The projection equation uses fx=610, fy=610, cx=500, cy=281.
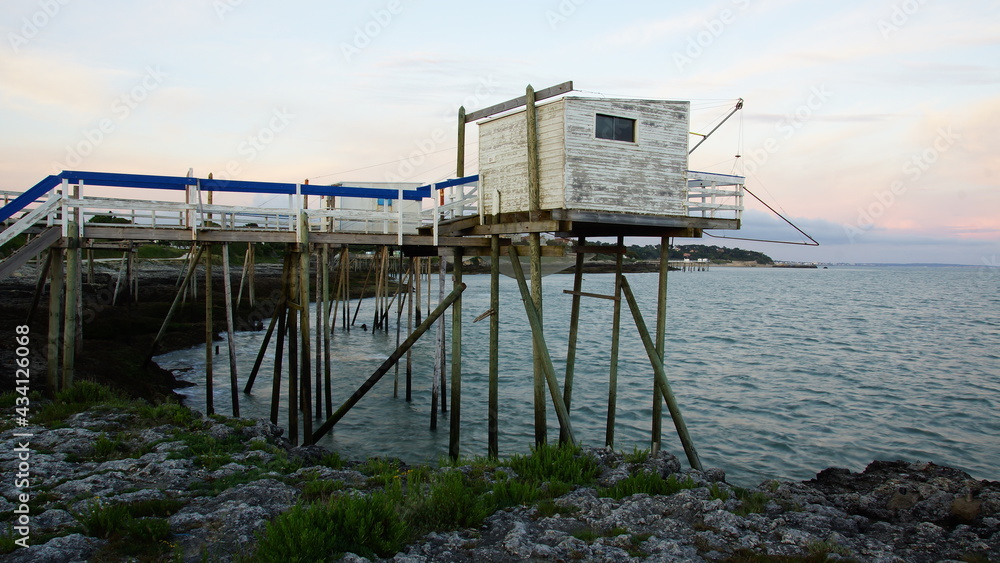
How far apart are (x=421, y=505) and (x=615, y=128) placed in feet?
26.9

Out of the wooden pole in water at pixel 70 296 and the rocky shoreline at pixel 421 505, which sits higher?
the wooden pole in water at pixel 70 296

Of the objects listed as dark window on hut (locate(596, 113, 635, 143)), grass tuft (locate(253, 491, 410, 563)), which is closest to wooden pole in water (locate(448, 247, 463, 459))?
dark window on hut (locate(596, 113, 635, 143))

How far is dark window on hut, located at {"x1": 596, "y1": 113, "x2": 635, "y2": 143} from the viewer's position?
40.1 feet

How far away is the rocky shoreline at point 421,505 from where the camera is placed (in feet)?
22.8

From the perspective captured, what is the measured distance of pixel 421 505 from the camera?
7.89 m

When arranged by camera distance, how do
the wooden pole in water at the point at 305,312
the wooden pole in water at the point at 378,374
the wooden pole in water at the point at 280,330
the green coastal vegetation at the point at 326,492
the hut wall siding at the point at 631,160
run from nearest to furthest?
the green coastal vegetation at the point at 326,492 → the hut wall siding at the point at 631,160 → the wooden pole in water at the point at 305,312 → the wooden pole in water at the point at 378,374 → the wooden pole in water at the point at 280,330

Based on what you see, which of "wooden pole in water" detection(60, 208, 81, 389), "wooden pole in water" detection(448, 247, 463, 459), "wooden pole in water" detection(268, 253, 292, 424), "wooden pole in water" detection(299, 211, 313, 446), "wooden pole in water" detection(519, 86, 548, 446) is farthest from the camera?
"wooden pole in water" detection(268, 253, 292, 424)

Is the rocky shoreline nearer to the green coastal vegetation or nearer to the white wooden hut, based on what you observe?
the green coastal vegetation

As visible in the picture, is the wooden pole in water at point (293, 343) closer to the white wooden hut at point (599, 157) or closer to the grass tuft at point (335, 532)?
the white wooden hut at point (599, 157)

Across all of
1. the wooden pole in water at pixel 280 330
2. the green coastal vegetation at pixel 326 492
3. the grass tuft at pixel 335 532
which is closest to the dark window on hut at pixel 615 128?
the green coastal vegetation at pixel 326 492

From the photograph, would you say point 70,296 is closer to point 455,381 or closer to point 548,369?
point 455,381

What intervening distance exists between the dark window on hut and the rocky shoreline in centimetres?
618

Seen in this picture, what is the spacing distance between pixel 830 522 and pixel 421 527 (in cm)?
580

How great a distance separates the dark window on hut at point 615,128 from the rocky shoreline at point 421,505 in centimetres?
618
